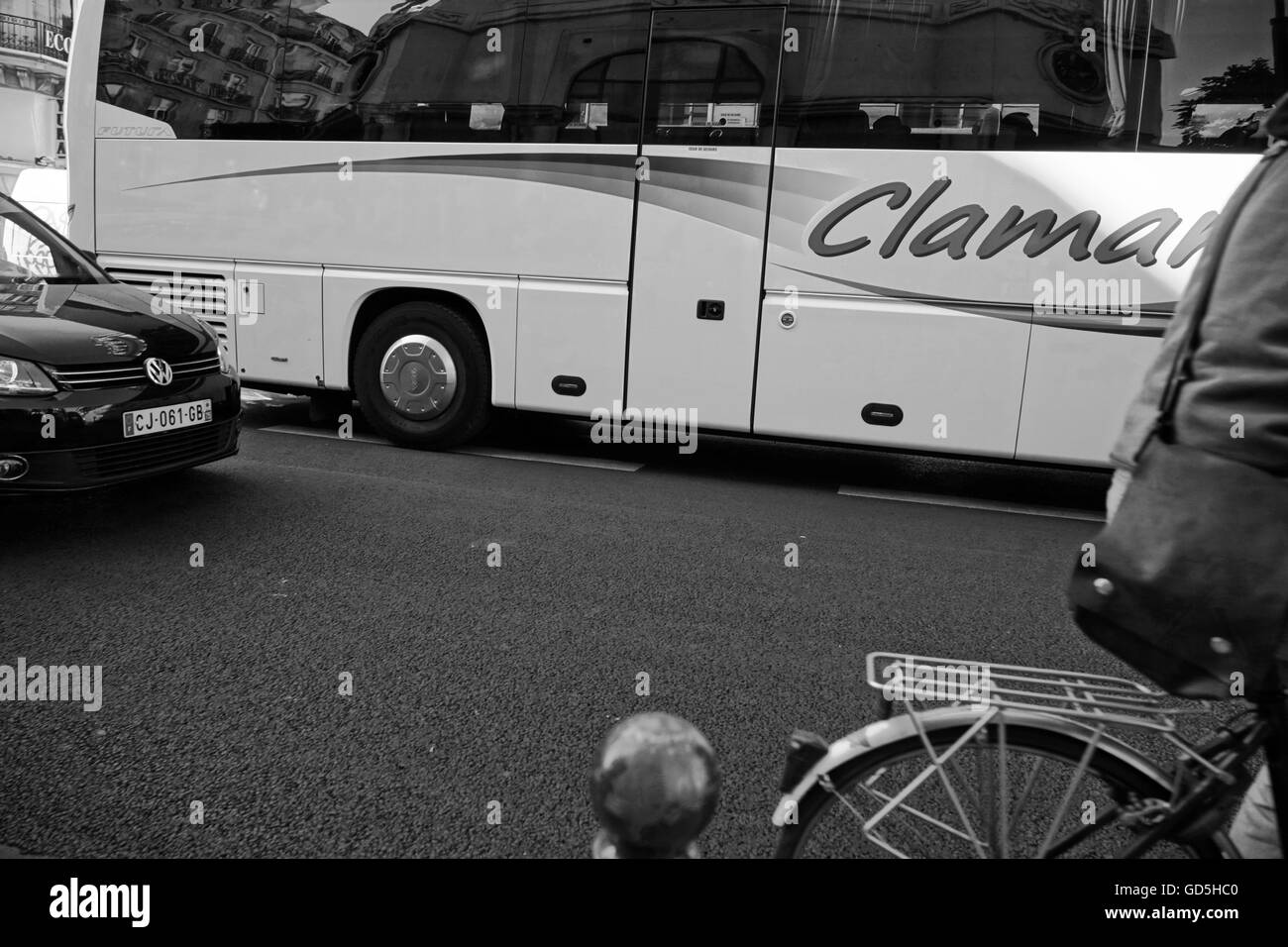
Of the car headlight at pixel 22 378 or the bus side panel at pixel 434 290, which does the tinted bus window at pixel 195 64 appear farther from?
the car headlight at pixel 22 378

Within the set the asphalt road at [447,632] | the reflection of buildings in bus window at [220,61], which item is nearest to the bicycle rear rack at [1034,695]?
the asphalt road at [447,632]

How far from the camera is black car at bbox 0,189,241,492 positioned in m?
5.04

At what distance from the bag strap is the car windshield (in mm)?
6183

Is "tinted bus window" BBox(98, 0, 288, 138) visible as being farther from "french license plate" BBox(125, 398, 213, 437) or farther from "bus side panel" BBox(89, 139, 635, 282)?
"french license plate" BBox(125, 398, 213, 437)

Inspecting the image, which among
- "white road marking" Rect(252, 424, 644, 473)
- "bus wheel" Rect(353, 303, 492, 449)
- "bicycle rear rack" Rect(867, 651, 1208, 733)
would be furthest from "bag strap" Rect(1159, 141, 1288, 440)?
"bus wheel" Rect(353, 303, 492, 449)

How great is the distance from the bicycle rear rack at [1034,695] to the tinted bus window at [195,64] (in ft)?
25.1

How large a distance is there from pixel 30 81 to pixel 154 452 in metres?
39.9

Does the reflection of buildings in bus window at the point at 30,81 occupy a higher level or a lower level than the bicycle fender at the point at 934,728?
higher

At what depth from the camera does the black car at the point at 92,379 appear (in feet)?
16.5

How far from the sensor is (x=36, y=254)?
6.35m

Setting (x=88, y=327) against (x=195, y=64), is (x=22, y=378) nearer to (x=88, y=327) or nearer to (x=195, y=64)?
(x=88, y=327)

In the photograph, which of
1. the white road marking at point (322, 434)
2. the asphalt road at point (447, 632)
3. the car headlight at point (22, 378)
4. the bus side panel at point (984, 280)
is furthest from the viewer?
the white road marking at point (322, 434)

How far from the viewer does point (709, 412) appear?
→ 24.1ft

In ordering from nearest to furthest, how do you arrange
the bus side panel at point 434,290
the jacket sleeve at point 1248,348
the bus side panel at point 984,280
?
the jacket sleeve at point 1248,348, the bus side panel at point 984,280, the bus side panel at point 434,290
